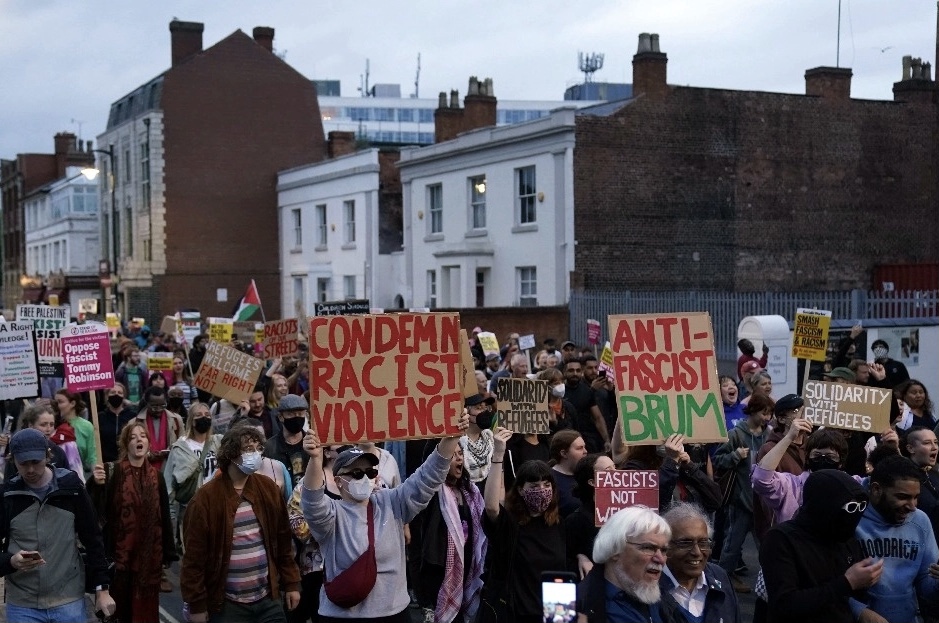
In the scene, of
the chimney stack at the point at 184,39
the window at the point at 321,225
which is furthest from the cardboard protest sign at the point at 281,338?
the chimney stack at the point at 184,39

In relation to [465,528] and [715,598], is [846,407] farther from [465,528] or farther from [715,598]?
[715,598]

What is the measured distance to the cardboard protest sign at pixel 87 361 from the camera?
12.1 meters

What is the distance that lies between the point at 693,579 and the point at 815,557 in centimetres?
62

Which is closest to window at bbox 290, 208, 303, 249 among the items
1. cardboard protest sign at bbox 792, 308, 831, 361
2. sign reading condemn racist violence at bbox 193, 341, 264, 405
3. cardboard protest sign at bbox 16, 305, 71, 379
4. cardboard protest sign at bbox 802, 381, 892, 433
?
cardboard protest sign at bbox 16, 305, 71, 379

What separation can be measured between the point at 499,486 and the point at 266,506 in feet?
4.49

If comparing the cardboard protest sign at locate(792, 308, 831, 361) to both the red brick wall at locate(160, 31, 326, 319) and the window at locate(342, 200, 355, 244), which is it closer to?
the window at locate(342, 200, 355, 244)

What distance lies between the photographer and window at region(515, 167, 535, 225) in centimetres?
3111

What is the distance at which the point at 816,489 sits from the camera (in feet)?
17.7

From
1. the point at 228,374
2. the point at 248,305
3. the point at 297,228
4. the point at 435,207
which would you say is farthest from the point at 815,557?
the point at 297,228

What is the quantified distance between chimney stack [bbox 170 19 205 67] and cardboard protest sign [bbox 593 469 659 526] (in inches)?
1744

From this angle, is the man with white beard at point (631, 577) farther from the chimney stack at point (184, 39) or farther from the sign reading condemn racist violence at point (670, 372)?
the chimney stack at point (184, 39)

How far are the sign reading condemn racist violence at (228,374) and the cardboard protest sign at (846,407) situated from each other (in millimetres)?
6006

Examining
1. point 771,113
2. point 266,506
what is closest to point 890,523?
point 266,506

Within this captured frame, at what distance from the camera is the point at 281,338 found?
58.7ft
